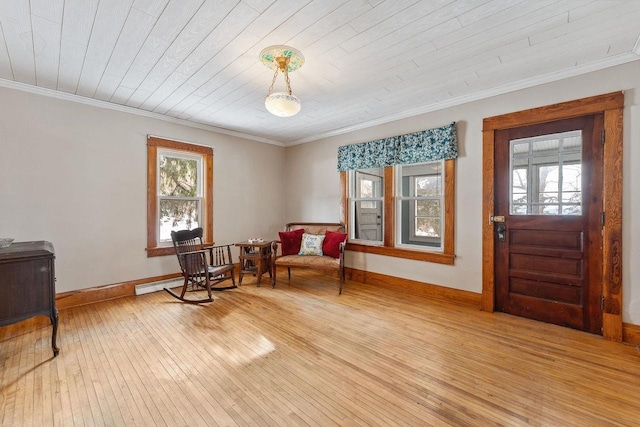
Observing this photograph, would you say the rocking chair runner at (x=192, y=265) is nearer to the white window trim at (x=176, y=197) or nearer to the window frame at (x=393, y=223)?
the white window trim at (x=176, y=197)

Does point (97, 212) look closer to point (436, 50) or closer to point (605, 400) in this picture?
point (436, 50)

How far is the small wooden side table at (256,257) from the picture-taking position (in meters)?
4.18

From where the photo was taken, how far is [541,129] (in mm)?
2865

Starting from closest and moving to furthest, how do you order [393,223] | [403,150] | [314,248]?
1. [403,150]
2. [393,223]
3. [314,248]

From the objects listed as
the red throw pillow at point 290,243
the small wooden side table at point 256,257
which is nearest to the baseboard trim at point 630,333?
the red throw pillow at point 290,243

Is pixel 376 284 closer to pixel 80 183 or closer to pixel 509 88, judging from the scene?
pixel 509 88

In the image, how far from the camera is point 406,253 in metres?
3.90

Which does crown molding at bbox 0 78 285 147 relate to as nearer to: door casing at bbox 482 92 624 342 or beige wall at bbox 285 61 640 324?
beige wall at bbox 285 61 640 324

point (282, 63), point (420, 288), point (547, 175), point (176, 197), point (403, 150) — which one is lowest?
point (420, 288)

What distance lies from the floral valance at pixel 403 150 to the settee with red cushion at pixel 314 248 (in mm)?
1093

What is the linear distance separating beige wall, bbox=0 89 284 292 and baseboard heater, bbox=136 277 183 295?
0.14 metres

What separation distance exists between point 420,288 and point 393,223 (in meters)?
0.98

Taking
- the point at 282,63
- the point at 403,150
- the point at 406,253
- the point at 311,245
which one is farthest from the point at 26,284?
the point at 403,150

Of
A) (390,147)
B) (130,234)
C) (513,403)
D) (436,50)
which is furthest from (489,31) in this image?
(130,234)
